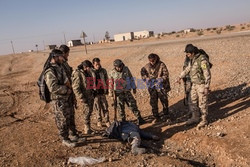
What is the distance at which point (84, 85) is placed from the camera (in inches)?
229

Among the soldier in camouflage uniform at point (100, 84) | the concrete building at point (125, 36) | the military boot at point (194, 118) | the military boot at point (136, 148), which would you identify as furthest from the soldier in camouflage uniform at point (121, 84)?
the concrete building at point (125, 36)

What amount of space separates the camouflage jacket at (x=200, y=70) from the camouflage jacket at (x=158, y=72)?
78 centimetres

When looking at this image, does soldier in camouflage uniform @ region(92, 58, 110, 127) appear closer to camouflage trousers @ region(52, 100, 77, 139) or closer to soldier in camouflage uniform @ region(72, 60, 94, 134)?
soldier in camouflage uniform @ region(72, 60, 94, 134)

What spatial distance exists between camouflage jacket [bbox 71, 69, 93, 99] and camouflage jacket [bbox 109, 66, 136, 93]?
0.58 meters

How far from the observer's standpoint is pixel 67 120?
4.87 m

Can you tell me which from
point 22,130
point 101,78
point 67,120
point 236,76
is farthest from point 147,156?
point 236,76

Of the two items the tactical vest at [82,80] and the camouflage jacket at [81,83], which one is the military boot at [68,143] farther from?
the tactical vest at [82,80]

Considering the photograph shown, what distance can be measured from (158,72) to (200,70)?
45.6 inches

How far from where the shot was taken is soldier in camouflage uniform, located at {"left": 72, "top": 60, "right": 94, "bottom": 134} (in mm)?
5727

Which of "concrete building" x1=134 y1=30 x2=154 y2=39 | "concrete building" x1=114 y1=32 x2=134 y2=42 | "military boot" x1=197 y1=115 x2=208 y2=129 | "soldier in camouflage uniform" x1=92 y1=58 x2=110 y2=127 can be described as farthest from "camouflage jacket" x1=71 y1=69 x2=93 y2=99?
"concrete building" x1=134 y1=30 x2=154 y2=39

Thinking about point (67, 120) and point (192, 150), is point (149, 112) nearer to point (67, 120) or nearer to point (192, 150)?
point (192, 150)

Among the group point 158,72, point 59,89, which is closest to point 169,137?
point 158,72

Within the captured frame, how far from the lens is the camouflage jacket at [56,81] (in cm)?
448

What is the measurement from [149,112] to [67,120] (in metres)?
3.59
